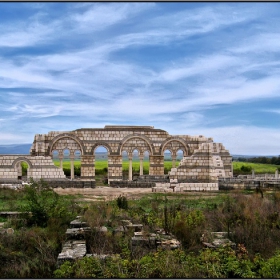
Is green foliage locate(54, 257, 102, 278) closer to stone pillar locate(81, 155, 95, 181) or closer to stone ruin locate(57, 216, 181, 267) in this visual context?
stone ruin locate(57, 216, 181, 267)

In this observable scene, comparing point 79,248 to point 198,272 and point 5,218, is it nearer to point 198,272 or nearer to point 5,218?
point 198,272

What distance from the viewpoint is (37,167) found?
22.5m

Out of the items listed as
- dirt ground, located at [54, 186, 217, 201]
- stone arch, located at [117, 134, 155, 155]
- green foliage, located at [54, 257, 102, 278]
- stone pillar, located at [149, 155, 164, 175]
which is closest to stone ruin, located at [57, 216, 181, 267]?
green foliage, located at [54, 257, 102, 278]

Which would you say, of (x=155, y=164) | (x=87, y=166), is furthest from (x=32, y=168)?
(x=155, y=164)

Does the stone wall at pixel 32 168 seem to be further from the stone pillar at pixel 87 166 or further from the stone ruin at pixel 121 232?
the stone ruin at pixel 121 232

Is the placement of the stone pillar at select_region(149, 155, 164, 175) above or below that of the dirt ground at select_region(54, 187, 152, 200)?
above

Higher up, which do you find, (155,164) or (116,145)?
(116,145)

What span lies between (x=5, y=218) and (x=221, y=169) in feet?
46.3

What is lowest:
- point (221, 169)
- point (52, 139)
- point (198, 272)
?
point (198, 272)

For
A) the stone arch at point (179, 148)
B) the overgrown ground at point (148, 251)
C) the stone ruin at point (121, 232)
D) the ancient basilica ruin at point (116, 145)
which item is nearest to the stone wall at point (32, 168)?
the ancient basilica ruin at point (116, 145)

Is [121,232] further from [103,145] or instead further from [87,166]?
[103,145]

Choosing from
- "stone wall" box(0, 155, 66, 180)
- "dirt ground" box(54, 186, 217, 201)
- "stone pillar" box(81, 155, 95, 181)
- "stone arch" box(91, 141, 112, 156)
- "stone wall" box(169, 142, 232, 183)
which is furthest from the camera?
"stone arch" box(91, 141, 112, 156)

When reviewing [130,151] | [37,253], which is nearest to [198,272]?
[37,253]

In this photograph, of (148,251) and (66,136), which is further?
(66,136)
